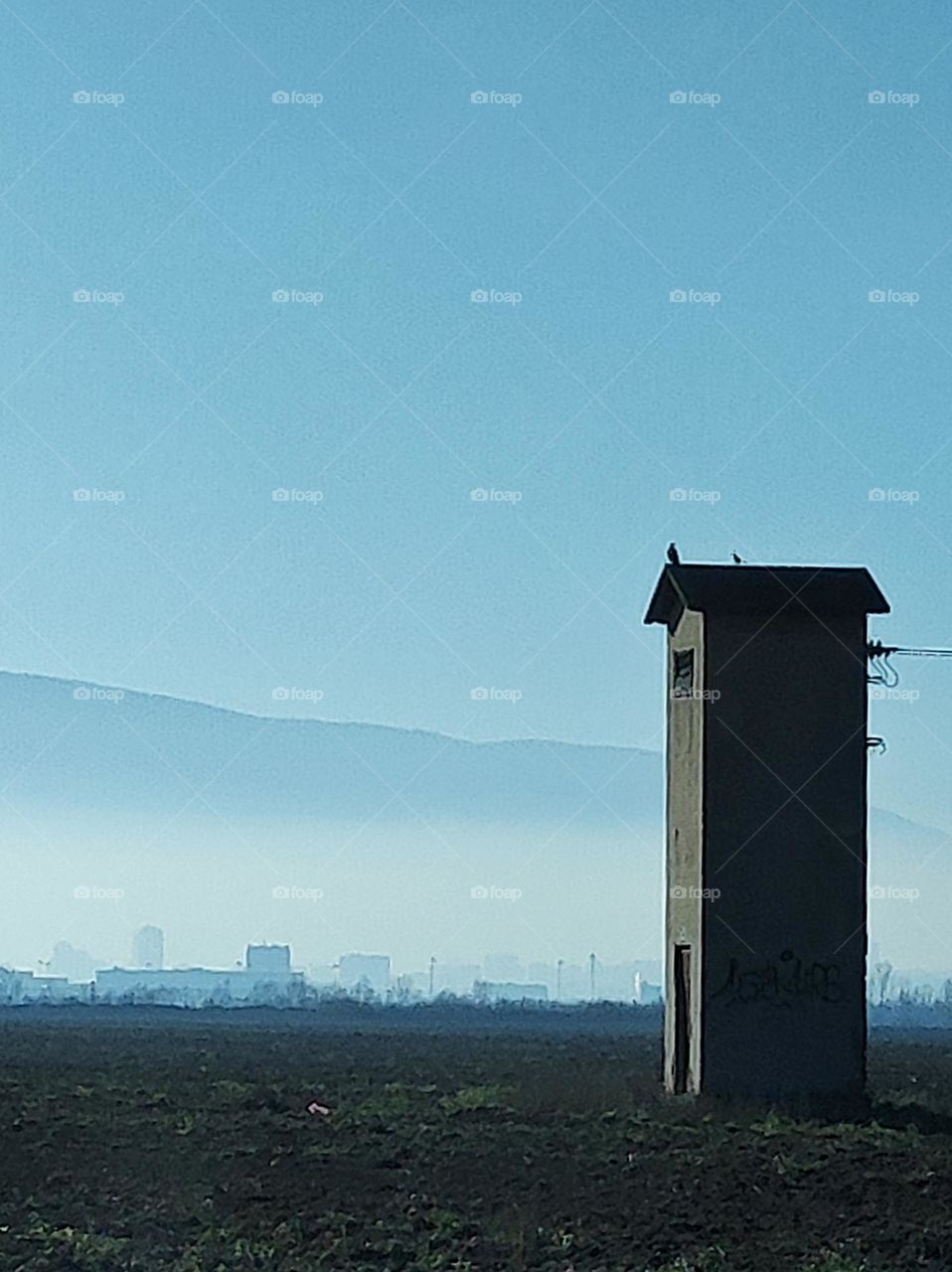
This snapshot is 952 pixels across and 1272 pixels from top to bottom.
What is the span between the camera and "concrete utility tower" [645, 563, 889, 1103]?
29.6 m

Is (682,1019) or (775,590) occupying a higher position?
(775,590)

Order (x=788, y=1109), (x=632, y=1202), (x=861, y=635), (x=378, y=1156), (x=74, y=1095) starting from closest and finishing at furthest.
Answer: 1. (x=632, y=1202)
2. (x=378, y=1156)
3. (x=788, y=1109)
4. (x=861, y=635)
5. (x=74, y=1095)

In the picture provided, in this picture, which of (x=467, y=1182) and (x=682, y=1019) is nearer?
(x=467, y=1182)

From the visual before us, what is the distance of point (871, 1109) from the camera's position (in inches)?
1147

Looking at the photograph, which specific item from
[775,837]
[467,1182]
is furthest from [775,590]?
[467,1182]

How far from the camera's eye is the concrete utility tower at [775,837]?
29.6m

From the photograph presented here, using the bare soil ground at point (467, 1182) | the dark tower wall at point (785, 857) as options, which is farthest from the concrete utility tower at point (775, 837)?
the bare soil ground at point (467, 1182)

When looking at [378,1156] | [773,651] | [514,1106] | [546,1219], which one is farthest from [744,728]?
[546,1219]

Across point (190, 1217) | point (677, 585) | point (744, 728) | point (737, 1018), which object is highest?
point (677, 585)

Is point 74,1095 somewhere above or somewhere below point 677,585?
below

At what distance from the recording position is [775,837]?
2992cm

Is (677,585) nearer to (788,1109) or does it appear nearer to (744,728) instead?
(744,728)

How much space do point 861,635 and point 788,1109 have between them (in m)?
6.59

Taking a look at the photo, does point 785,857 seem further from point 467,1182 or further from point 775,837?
point 467,1182
